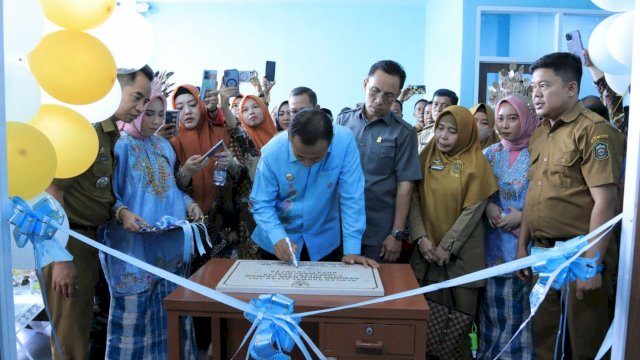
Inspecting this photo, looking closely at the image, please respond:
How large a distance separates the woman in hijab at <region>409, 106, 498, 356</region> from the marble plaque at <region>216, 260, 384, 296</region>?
0.61m

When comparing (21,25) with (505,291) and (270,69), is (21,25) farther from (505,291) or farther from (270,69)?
(505,291)

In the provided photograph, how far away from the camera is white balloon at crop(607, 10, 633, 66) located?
160cm

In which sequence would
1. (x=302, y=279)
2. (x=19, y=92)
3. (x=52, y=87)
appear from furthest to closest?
(x=302, y=279) → (x=52, y=87) → (x=19, y=92)

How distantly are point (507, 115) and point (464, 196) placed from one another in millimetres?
440

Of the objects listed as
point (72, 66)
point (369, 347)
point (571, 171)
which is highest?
point (72, 66)

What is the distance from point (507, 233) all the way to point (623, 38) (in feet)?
3.09

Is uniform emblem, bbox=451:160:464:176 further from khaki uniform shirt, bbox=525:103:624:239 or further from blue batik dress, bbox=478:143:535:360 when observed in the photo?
khaki uniform shirt, bbox=525:103:624:239

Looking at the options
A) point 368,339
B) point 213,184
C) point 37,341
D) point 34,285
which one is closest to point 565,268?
point 368,339

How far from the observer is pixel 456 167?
7.32ft

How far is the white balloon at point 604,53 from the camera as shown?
1.84 m

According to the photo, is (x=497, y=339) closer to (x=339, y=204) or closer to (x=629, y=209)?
(x=339, y=204)

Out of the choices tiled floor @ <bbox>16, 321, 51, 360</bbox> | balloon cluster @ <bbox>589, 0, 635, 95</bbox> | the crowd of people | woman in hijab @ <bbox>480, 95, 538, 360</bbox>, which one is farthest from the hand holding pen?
tiled floor @ <bbox>16, 321, 51, 360</bbox>

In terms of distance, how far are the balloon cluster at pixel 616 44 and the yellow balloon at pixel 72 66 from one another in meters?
1.64

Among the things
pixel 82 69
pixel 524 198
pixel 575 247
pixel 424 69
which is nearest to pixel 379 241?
pixel 524 198
